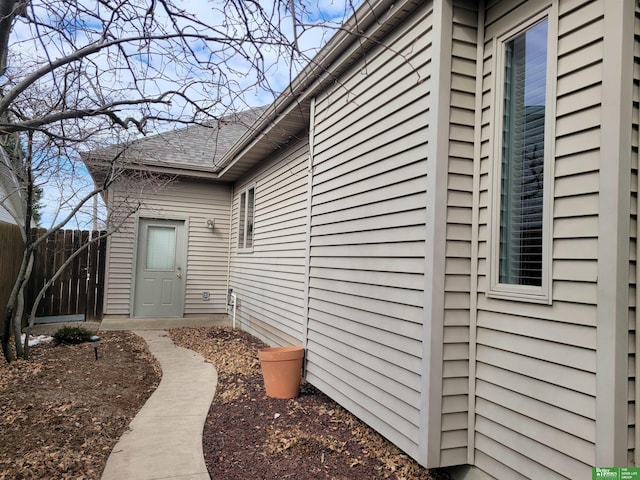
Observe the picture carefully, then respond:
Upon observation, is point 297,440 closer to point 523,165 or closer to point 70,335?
point 523,165

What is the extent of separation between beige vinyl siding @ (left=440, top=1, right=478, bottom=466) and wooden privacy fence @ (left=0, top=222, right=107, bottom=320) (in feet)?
26.9

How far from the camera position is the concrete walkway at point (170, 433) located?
308 cm

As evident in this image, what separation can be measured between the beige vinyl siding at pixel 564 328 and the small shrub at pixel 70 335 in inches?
267

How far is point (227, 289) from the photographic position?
414 inches

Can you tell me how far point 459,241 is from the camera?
114 inches

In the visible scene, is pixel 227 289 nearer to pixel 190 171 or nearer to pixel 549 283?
pixel 190 171

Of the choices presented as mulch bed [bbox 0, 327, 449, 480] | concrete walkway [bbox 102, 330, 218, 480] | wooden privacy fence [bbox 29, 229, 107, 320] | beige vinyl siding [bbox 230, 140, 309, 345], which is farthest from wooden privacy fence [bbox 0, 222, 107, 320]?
concrete walkway [bbox 102, 330, 218, 480]

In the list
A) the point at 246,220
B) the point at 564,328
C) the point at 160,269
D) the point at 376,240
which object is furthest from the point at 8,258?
the point at 564,328

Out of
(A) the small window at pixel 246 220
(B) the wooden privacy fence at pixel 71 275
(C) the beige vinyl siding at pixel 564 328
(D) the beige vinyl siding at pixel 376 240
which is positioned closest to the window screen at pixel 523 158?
(C) the beige vinyl siding at pixel 564 328

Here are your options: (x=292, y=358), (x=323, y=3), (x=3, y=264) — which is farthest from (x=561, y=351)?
(x=3, y=264)

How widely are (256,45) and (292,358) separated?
3156 mm

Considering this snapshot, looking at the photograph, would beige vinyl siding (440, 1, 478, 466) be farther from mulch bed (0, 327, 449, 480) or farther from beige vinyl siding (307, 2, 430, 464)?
mulch bed (0, 327, 449, 480)

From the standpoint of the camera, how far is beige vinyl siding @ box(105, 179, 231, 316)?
975 cm

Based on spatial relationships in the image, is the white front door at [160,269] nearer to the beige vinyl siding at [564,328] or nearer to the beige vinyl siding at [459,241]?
the beige vinyl siding at [459,241]
